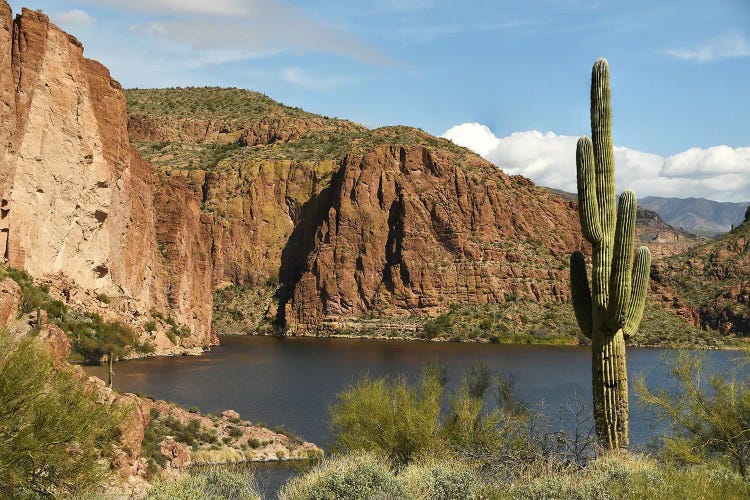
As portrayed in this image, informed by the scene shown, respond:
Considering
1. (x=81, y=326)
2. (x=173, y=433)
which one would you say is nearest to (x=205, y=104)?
(x=81, y=326)

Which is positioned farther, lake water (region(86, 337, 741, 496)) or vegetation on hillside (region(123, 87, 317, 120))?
vegetation on hillside (region(123, 87, 317, 120))

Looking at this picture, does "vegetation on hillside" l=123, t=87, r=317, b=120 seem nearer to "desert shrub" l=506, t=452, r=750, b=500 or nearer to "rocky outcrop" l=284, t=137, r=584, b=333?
"rocky outcrop" l=284, t=137, r=584, b=333

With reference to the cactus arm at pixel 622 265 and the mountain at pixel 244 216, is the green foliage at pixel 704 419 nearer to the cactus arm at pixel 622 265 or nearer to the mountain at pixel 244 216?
the cactus arm at pixel 622 265

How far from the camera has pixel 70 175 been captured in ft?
182

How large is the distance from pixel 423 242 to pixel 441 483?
10002 centimetres

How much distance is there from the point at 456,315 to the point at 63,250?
64773 mm

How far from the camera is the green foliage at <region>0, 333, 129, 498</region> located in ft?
47.0

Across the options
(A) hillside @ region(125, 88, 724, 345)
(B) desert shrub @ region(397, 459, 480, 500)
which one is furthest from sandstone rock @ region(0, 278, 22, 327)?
(A) hillside @ region(125, 88, 724, 345)

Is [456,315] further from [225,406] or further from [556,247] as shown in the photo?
[225,406]

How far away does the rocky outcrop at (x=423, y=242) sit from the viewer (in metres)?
113

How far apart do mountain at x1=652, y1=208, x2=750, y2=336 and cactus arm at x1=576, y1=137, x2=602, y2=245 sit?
95.5 meters

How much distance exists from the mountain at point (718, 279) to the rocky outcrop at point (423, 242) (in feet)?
61.6

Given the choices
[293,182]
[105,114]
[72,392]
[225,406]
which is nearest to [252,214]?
[293,182]

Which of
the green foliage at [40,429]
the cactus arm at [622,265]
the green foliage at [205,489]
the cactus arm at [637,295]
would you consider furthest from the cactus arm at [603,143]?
the green foliage at [40,429]
